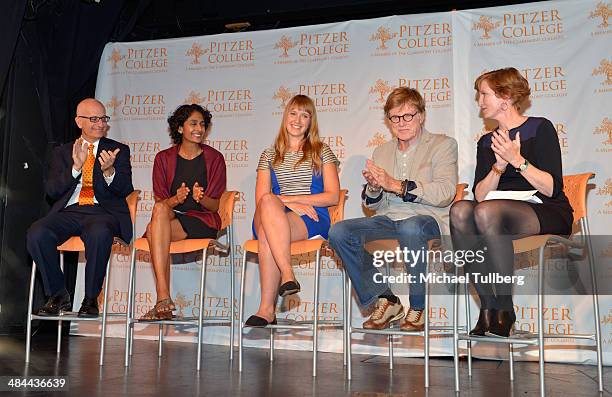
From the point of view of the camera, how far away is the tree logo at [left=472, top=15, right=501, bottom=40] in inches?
180

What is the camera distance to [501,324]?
9.82 ft

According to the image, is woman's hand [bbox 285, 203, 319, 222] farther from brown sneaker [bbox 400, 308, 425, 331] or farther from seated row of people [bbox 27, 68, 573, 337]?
brown sneaker [bbox 400, 308, 425, 331]

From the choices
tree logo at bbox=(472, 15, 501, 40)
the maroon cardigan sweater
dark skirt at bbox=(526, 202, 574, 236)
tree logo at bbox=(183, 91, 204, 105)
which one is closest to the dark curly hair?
the maroon cardigan sweater

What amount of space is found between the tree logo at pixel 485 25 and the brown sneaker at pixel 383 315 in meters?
2.00

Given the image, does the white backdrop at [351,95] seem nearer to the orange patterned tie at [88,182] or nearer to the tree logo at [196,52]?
the tree logo at [196,52]

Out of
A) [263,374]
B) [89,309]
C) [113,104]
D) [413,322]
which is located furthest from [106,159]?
[413,322]

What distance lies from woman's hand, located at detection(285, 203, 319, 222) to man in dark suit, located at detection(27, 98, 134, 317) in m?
1.03

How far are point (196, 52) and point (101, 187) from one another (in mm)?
1497

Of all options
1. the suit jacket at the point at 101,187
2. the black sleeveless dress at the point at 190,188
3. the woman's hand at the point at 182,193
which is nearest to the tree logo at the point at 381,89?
the black sleeveless dress at the point at 190,188

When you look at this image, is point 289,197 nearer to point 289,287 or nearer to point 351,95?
point 289,287

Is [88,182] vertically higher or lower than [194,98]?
lower

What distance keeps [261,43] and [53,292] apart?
225 centimetres

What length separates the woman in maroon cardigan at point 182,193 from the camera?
13.1 ft

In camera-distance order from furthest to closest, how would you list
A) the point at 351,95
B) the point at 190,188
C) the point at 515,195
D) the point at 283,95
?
1. the point at 283,95
2. the point at 351,95
3. the point at 190,188
4. the point at 515,195
